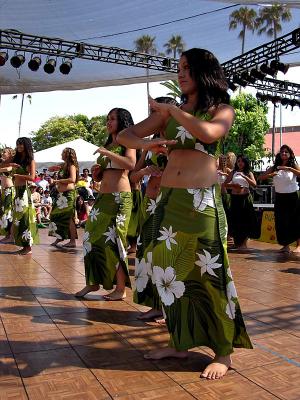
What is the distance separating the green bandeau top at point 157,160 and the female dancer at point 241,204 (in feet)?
15.8

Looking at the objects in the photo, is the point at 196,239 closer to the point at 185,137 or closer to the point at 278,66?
the point at 185,137

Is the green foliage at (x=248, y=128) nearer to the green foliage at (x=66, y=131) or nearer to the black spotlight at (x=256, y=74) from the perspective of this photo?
the black spotlight at (x=256, y=74)

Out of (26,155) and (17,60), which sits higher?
(17,60)

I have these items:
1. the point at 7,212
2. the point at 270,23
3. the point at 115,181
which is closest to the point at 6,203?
the point at 7,212

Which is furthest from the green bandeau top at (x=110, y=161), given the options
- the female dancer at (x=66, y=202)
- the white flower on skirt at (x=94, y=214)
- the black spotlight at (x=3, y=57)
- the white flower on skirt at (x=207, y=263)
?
the black spotlight at (x=3, y=57)

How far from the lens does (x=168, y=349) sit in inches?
112

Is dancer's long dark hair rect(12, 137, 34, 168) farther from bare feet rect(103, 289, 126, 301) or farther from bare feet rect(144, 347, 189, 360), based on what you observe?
bare feet rect(144, 347, 189, 360)

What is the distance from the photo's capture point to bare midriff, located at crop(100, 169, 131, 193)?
13.9 feet

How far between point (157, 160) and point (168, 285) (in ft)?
4.09

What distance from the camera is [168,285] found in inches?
104

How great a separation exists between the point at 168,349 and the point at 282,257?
4.95 meters

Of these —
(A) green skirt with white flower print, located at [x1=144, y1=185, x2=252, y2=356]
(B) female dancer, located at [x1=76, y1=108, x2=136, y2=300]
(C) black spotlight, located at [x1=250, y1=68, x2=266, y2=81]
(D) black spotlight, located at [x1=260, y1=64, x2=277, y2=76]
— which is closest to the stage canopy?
(C) black spotlight, located at [x1=250, y1=68, x2=266, y2=81]

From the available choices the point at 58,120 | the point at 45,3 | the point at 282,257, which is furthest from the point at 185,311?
the point at 58,120

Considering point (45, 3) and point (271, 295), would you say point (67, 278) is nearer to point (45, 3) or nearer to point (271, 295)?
point (271, 295)
